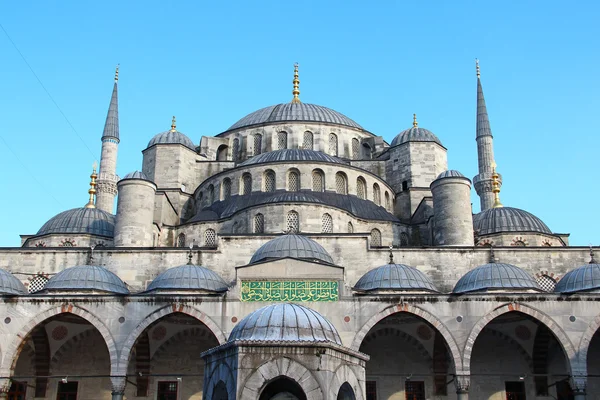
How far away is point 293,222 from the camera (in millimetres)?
23438

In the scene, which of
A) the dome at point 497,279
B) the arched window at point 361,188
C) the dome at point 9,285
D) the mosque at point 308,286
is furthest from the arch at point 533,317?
the dome at point 9,285

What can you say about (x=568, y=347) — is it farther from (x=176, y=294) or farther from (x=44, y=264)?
(x=44, y=264)

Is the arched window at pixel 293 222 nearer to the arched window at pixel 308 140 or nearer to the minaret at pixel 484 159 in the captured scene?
the arched window at pixel 308 140

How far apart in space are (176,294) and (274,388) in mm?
9461

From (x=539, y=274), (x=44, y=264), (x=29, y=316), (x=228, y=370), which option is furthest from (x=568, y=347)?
(x=44, y=264)

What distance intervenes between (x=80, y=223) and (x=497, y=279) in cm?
1442

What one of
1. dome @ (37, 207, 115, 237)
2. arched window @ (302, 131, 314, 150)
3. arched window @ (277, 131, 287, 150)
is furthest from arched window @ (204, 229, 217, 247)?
arched window @ (302, 131, 314, 150)

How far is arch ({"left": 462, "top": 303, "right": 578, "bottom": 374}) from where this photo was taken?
719 inches

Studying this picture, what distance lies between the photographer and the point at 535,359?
68.8 feet

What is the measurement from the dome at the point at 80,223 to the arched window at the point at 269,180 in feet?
18.7

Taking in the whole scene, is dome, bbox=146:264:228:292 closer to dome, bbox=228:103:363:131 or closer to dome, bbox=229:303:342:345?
dome, bbox=229:303:342:345

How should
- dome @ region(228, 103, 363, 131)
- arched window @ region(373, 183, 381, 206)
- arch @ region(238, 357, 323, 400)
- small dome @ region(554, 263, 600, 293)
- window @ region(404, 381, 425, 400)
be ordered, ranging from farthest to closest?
dome @ region(228, 103, 363, 131), arched window @ region(373, 183, 381, 206), window @ region(404, 381, 425, 400), small dome @ region(554, 263, 600, 293), arch @ region(238, 357, 323, 400)

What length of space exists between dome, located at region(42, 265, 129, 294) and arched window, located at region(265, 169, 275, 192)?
7.34 meters

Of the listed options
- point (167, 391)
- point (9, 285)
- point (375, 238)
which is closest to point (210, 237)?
point (375, 238)
